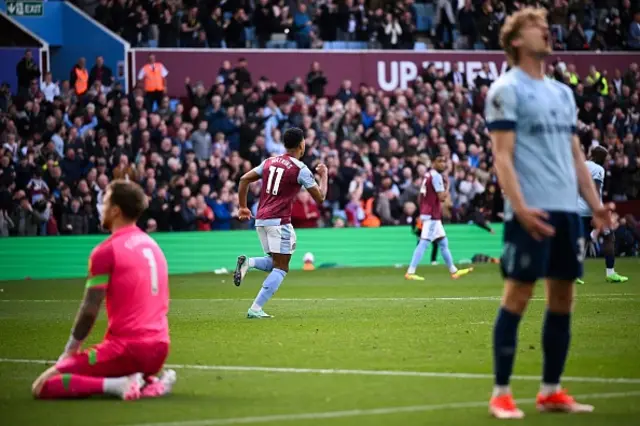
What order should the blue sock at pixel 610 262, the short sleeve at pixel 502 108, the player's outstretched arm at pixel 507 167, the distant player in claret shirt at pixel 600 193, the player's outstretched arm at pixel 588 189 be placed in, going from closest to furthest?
the player's outstretched arm at pixel 507 167 < the short sleeve at pixel 502 108 < the player's outstretched arm at pixel 588 189 < the distant player in claret shirt at pixel 600 193 < the blue sock at pixel 610 262

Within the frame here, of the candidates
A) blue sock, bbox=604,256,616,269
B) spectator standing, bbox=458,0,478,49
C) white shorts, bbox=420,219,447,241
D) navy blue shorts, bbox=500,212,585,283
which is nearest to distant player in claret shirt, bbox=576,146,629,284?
blue sock, bbox=604,256,616,269

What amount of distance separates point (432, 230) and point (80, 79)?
11.2 m

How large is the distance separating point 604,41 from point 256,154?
50.7 ft

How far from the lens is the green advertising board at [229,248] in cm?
2855

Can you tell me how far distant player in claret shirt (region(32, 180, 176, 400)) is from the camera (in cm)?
932

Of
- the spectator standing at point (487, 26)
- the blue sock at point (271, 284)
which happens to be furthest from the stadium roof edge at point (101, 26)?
the blue sock at point (271, 284)

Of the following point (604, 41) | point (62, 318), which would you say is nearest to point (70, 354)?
point (62, 318)

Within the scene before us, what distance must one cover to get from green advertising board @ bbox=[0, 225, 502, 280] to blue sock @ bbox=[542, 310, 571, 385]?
21.0 m

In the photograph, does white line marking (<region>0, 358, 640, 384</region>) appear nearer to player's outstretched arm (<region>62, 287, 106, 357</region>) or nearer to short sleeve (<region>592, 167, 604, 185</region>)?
player's outstretched arm (<region>62, 287, 106, 357</region>)

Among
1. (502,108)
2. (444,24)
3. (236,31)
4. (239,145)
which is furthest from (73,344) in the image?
(444,24)

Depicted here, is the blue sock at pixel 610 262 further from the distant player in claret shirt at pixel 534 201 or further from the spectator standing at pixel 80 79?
the distant player in claret shirt at pixel 534 201

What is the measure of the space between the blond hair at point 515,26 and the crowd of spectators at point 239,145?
21373 mm

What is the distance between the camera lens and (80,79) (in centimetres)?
3341

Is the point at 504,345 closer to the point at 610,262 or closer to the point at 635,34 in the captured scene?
the point at 610,262
